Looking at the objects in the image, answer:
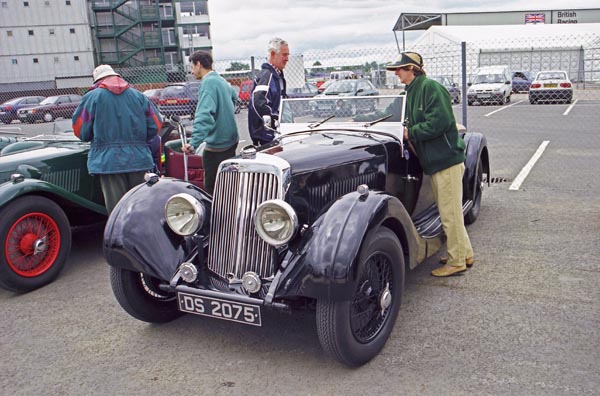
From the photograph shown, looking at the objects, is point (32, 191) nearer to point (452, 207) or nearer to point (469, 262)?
point (452, 207)

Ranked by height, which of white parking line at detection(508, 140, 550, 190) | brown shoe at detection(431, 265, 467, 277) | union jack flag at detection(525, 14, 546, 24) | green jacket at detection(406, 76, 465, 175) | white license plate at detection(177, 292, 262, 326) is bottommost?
brown shoe at detection(431, 265, 467, 277)

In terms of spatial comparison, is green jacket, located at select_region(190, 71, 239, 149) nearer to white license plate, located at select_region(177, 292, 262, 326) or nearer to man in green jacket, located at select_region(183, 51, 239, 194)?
man in green jacket, located at select_region(183, 51, 239, 194)

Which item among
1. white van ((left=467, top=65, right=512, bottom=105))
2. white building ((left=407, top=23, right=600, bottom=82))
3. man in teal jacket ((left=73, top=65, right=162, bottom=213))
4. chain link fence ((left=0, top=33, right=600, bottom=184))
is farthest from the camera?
white building ((left=407, top=23, right=600, bottom=82))

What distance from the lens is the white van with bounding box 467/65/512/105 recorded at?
799 inches

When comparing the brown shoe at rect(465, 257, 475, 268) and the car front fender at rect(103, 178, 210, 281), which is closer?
the car front fender at rect(103, 178, 210, 281)

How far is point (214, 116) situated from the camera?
4.72m

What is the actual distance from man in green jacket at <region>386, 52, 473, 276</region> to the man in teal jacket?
7.50 feet

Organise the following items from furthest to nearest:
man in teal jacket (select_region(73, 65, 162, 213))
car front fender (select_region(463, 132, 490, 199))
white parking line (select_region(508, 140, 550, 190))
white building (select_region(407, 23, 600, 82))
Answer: white building (select_region(407, 23, 600, 82)) < white parking line (select_region(508, 140, 550, 190)) < car front fender (select_region(463, 132, 490, 199)) < man in teal jacket (select_region(73, 65, 162, 213))

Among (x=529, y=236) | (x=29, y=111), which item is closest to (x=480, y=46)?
(x=29, y=111)

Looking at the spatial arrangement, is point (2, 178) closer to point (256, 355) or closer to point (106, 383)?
point (106, 383)

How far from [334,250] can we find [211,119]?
228cm

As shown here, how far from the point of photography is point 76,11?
142 feet

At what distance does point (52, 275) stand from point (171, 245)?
182 cm

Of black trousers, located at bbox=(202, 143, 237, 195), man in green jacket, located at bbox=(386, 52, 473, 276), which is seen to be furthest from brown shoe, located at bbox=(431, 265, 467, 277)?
black trousers, located at bbox=(202, 143, 237, 195)
